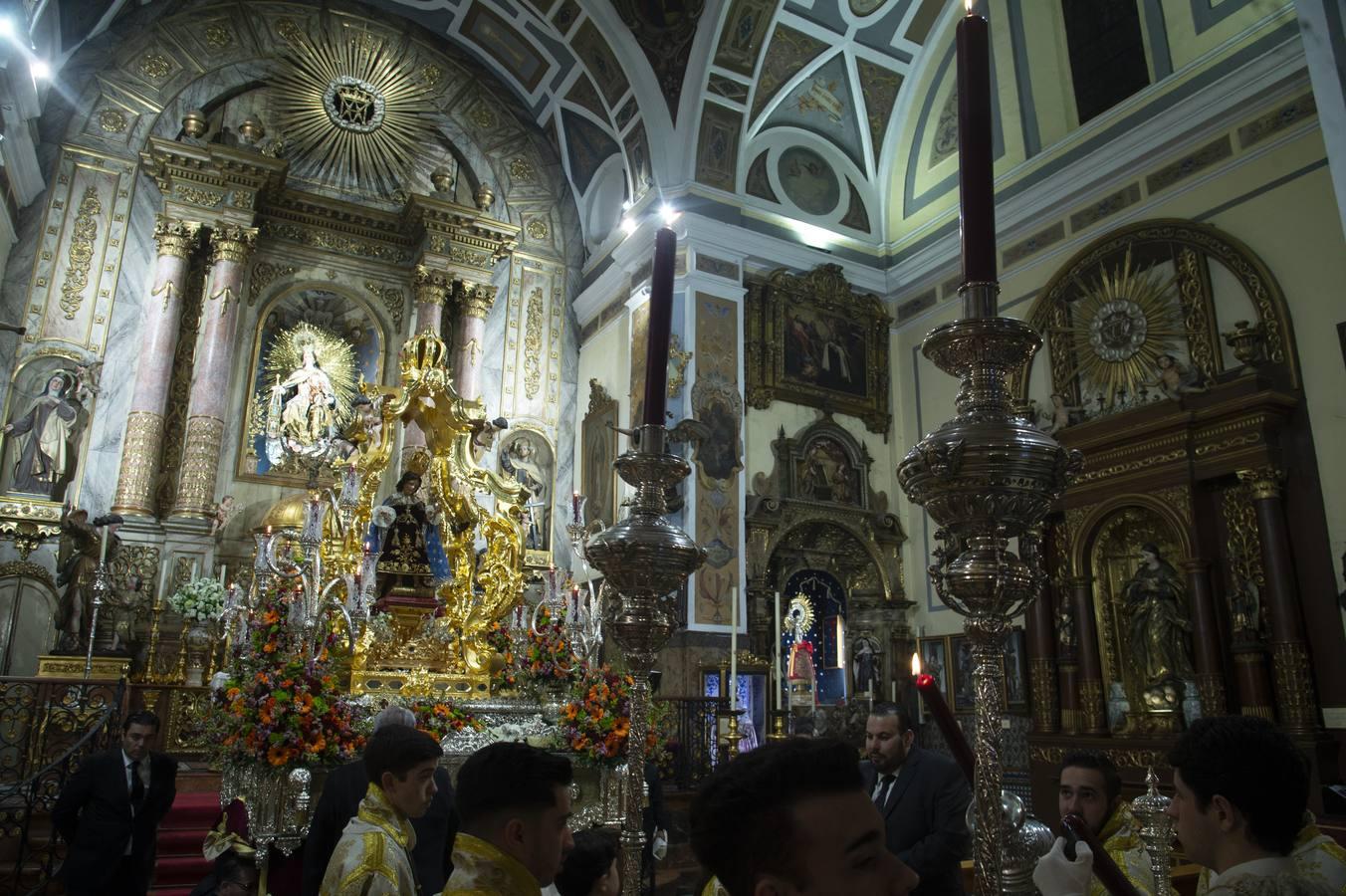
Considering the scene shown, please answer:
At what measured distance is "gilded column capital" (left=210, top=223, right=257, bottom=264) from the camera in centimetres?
1293

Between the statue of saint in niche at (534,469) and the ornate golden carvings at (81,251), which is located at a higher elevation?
the ornate golden carvings at (81,251)

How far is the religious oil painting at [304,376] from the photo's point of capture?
43.8ft

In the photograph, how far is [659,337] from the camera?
295 cm

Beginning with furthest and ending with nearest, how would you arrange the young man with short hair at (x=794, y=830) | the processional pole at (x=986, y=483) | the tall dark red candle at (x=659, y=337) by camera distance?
the tall dark red candle at (x=659, y=337), the processional pole at (x=986, y=483), the young man with short hair at (x=794, y=830)

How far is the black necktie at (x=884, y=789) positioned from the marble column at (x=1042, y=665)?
24.4ft

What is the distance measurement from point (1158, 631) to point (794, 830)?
9.70m

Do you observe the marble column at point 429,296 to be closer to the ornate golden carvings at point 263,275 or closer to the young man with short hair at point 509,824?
the ornate golden carvings at point 263,275

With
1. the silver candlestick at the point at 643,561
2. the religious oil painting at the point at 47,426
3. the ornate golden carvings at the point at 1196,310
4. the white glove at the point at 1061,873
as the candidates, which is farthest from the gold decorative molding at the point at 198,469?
the white glove at the point at 1061,873

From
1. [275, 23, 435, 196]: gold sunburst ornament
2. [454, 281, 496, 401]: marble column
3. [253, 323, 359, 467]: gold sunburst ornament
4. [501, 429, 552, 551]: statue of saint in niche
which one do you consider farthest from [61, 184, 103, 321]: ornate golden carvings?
[501, 429, 552, 551]: statue of saint in niche

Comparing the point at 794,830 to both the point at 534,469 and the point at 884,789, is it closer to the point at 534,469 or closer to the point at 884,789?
the point at 884,789

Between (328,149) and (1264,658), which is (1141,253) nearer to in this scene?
(1264,658)

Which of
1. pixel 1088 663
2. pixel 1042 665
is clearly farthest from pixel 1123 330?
pixel 1042 665

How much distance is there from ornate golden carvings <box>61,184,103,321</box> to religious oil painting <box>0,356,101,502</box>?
2.76 ft

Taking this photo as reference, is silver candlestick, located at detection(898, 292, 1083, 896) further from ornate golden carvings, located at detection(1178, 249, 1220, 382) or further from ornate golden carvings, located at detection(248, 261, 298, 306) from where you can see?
ornate golden carvings, located at detection(248, 261, 298, 306)
